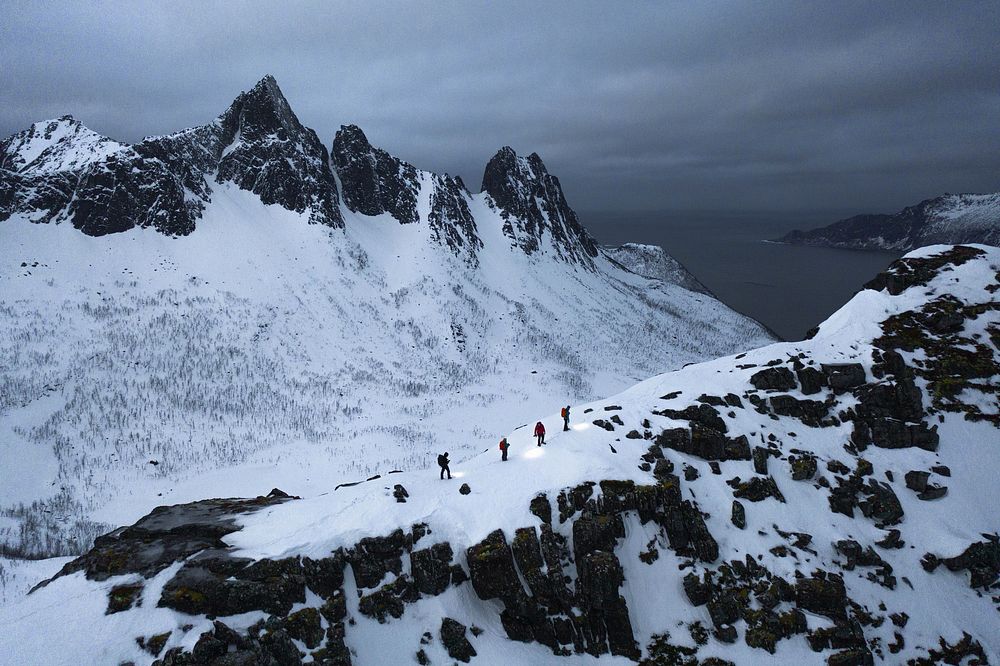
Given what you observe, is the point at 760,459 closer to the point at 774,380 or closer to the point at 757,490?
the point at 757,490

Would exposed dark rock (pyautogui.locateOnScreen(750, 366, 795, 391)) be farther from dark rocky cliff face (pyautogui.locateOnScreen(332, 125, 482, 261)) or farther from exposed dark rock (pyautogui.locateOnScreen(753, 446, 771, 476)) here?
dark rocky cliff face (pyautogui.locateOnScreen(332, 125, 482, 261))

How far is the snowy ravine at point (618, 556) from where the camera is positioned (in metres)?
18.8

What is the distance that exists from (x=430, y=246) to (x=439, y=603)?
9827 cm

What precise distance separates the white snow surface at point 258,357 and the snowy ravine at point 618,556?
26.0 meters

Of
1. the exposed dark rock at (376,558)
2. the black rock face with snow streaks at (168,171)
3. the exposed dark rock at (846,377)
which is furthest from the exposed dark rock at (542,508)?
the black rock face with snow streaks at (168,171)

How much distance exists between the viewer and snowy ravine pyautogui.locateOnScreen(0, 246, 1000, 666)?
61.8 ft

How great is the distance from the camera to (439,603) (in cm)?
2148

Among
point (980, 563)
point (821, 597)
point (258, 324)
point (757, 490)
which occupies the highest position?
point (258, 324)

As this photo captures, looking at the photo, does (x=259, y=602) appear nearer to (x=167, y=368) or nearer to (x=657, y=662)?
(x=657, y=662)

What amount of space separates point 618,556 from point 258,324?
73490 millimetres

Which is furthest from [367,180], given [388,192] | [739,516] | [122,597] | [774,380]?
[739,516]

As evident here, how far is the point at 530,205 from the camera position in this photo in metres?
152

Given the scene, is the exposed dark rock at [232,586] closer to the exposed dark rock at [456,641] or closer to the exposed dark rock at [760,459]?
the exposed dark rock at [456,641]

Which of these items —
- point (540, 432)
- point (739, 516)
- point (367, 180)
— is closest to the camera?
point (739, 516)
